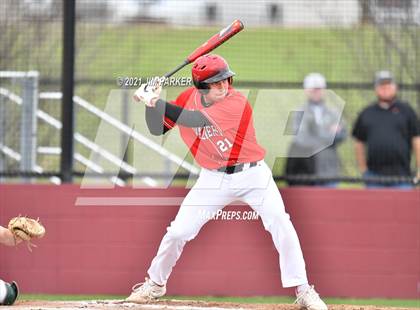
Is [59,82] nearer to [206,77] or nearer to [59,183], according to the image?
[59,183]

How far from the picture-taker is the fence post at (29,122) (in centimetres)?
1122

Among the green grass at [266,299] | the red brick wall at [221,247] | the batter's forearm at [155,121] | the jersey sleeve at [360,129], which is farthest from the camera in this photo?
the jersey sleeve at [360,129]

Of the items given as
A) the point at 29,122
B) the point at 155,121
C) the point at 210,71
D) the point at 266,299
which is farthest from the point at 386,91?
the point at 155,121

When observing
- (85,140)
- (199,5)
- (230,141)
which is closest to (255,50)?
(199,5)

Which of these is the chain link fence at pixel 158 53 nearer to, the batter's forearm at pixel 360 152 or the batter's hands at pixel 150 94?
the batter's forearm at pixel 360 152

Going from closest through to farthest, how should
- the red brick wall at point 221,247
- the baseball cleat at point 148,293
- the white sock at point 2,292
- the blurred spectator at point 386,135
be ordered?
the white sock at point 2,292
the baseball cleat at point 148,293
the red brick wall at point 221,247
the blurred spectator at point 386,135

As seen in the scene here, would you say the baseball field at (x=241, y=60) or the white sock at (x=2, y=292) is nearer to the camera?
the white sock at (x=2, y=292)

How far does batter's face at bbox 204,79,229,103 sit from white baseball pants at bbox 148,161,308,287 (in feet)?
1.88

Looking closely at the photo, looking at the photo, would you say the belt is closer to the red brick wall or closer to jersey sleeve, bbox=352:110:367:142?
the red brick wall

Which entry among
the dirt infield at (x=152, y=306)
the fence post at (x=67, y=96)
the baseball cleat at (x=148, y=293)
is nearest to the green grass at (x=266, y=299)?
the fence post at (x=67, y=96)

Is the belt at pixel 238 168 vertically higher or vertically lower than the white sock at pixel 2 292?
higher

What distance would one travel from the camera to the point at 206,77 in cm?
844

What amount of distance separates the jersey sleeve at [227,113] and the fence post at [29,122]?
10.5 feet

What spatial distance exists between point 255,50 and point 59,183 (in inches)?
93.9
